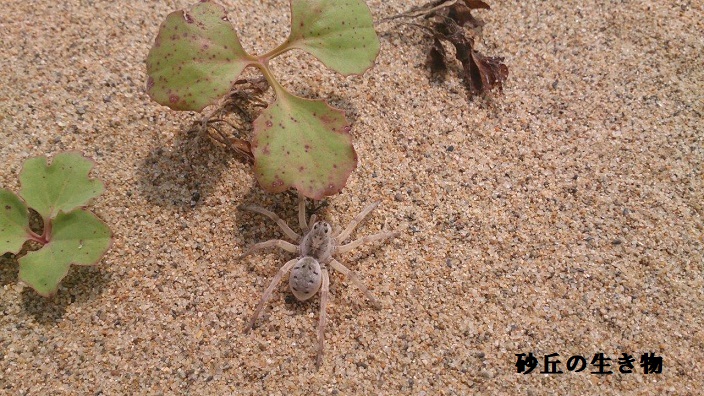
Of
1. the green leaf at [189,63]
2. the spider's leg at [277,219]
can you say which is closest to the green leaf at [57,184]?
the green leaf at [189,63]

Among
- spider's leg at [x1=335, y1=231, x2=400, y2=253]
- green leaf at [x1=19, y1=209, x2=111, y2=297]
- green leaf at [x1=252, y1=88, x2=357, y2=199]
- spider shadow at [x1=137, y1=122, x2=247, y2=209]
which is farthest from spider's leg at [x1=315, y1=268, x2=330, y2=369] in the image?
green leaf at [x1=19, y1=209, x2=111, y2=297]

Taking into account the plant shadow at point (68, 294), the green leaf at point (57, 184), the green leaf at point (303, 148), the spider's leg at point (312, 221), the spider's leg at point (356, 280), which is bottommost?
the plant shadow at point (68, 294)

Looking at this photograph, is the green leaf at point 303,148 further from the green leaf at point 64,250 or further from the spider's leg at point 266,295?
the green leaf at point 64,250

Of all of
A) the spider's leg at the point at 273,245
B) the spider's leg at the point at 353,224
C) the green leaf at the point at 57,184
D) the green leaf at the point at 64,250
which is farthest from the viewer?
the spider's leg at the point at 353,224

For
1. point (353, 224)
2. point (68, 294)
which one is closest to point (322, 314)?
point (353, 224)

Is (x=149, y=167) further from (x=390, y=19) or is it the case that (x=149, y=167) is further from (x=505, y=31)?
(x=505, y=31)

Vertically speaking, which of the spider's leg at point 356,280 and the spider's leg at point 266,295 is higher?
the spider's leg at point 356,280

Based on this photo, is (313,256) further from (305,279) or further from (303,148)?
(303,148)
